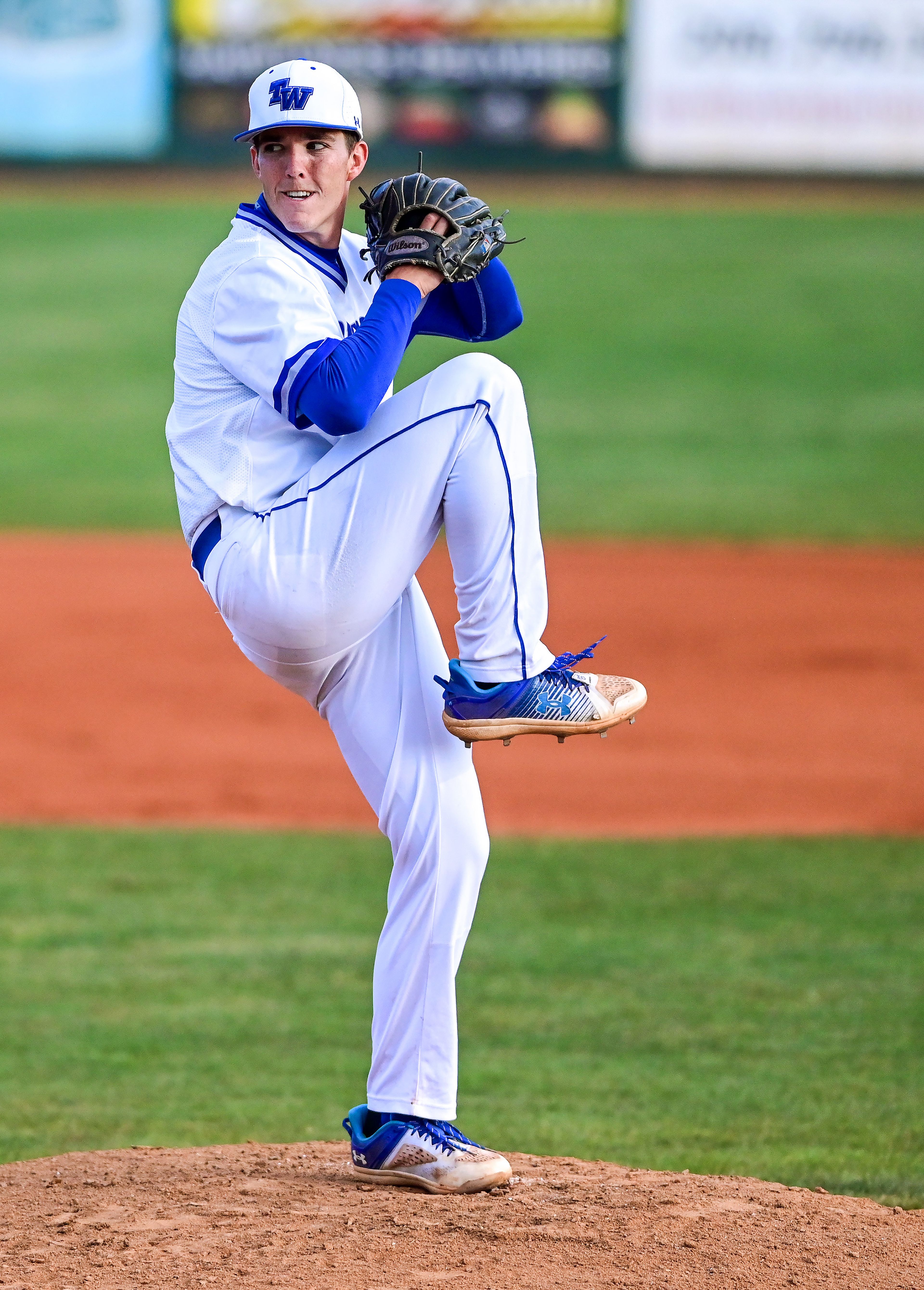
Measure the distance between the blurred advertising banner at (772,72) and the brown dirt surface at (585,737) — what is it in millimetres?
10597

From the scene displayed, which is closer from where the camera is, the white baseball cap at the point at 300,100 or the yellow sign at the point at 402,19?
the white baseball cap at the point at 300,100

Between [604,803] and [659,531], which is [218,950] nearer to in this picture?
[604,803]

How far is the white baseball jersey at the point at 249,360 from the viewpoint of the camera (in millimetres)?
3264

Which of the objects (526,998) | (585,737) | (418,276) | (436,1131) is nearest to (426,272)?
(418,276)

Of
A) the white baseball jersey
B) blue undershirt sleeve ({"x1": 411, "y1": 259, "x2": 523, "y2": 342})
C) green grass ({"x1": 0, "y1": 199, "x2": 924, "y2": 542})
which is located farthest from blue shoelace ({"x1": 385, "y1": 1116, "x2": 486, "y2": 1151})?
green grass ({"x1": 0, "y1": 199, "x2": 924, "y2": 542})

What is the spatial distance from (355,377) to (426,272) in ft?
1.09

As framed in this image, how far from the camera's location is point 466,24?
2247cm

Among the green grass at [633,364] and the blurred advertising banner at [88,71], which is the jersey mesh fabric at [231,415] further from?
the blurred advertising banner at [88,71]

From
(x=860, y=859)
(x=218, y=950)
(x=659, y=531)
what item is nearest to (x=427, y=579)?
(x=659, y=531)

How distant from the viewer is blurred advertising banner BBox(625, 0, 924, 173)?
Answer: 2230cm

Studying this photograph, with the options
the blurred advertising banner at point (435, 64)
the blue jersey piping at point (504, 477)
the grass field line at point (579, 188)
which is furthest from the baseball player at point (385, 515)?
the grass field line at point (579, 188)

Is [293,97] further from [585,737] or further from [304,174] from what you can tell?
[585,737]

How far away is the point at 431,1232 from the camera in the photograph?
130 inches

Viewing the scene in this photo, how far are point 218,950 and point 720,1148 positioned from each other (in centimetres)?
216
